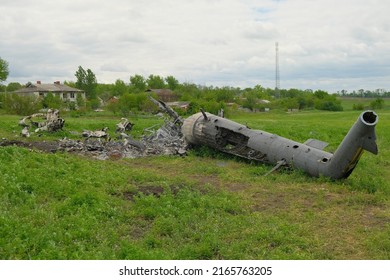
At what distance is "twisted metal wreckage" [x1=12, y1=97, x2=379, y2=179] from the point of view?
1364 cm

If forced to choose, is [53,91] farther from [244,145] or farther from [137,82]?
[244,145]

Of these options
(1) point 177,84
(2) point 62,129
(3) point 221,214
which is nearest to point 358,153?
(3) point 221,214

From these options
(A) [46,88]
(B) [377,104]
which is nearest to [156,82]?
(A) [46,88]

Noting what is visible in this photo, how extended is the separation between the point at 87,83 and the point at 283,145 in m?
88.2

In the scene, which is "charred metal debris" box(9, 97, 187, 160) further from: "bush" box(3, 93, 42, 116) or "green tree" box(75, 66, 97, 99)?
"green tree" box(75, 66, 97, 99)

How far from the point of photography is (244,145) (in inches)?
792

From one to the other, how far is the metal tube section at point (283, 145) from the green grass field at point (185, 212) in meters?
0.51

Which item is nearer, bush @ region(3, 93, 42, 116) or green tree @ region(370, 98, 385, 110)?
bush @ region(3, 93, 42, 116)

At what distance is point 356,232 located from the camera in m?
10.3

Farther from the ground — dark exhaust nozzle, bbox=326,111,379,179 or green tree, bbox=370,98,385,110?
green tree, bbox=370,98,385,110

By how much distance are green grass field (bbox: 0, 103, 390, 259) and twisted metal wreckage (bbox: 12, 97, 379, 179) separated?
0.55 metres

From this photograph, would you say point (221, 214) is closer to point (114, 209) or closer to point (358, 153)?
point (114, 209)

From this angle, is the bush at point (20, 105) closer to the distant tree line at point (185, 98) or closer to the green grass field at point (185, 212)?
the distant tree line at point (185, 98)

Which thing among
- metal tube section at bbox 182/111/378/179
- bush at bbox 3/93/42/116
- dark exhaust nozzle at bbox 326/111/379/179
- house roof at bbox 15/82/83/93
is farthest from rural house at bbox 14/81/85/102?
dark exhaust nozzle at bbox 326/111/379/179
